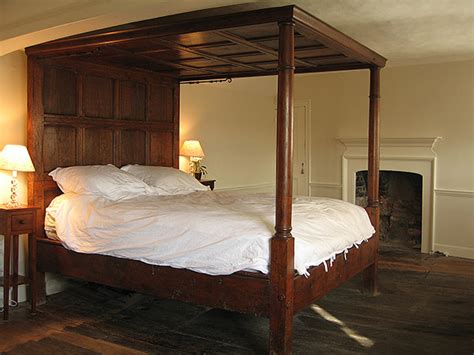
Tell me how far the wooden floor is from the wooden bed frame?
0.35m

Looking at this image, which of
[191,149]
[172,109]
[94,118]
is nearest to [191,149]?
[191,149]

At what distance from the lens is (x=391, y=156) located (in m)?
6.81

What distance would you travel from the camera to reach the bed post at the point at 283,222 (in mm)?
3023

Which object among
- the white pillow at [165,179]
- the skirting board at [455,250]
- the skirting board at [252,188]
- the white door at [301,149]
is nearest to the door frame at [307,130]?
the white door at [301,149]

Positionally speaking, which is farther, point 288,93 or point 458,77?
point 458,77

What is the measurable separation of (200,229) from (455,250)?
432 centimetres

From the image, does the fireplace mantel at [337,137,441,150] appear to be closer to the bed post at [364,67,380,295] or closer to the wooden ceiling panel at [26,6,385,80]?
the bed post at [364,67,380,295]

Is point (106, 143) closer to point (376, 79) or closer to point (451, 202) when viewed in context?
point (376, 79)

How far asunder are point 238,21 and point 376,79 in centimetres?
196

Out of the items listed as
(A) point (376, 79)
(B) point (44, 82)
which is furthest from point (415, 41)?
(B) point (44, 82)

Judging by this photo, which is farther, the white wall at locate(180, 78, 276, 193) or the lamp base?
the white wall at locate(180, 78, 276, 193)

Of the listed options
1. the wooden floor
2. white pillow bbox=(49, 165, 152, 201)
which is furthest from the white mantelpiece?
white pillow bbox=(49, 165, 152, 201)

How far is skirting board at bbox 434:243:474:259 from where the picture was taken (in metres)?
6.28

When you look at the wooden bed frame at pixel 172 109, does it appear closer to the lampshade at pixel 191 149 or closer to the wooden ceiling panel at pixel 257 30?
the wooden ceiling panel at pixel 257 30
